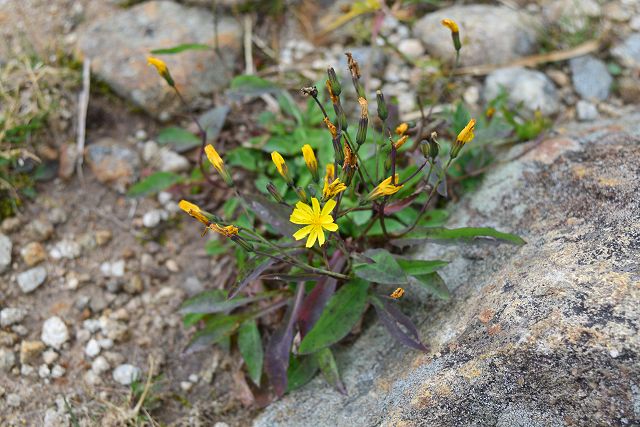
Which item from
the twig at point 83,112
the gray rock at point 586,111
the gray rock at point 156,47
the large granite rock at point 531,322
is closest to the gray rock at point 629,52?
the gray rock at point 586,111

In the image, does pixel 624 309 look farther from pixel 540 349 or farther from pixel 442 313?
pixel 442 313

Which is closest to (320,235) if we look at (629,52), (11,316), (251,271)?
(251,271)

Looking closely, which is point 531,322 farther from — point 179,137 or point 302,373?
point 179,137

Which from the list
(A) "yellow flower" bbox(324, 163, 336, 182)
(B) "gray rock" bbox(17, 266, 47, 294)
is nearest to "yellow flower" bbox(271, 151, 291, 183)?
(A) "yellow flower" bbox(324, 163, 336, 182)

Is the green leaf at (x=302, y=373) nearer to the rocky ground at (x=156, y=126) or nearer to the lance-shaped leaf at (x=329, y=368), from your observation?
the lance-shaped leaf at (x=329, y=368)

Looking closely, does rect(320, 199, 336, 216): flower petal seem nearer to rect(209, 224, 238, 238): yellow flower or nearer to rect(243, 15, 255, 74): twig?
rect(209, 224, 238, 238): yellow flower

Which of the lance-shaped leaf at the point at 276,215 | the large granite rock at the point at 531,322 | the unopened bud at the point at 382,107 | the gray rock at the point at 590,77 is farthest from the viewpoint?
the gray rock at the point at 590,77
